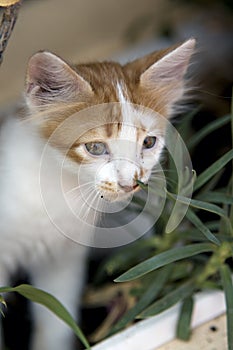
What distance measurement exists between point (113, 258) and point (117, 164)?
47 cm

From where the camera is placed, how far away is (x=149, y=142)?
1372 millimetres

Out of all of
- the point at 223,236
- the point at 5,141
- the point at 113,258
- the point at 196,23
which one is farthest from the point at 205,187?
the point at 196,23

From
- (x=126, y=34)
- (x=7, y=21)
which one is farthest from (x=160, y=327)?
(x=126, y=34)

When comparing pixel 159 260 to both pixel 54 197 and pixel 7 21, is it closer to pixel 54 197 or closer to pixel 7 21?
pixel 54 197

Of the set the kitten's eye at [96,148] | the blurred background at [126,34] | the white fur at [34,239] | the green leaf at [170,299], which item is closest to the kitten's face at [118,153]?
the kitten's eye at [96,148]

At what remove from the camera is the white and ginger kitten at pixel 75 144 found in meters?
1.30

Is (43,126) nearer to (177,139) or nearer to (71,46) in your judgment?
(177,139)

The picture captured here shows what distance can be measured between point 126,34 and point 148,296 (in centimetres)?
129

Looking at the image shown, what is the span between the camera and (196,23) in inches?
98.8

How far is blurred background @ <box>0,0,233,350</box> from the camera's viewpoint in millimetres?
2299

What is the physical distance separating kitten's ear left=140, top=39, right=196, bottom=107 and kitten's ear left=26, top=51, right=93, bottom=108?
13cm

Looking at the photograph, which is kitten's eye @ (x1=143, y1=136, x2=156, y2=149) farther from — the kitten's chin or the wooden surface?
the wooden surface

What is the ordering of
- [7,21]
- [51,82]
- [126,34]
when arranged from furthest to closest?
[126,34] < [51,82] < [7,21]

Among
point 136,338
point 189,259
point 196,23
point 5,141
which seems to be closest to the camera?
point 136,338
